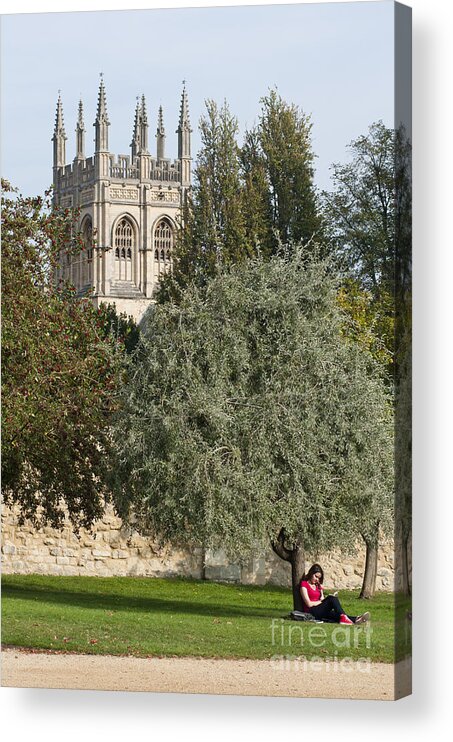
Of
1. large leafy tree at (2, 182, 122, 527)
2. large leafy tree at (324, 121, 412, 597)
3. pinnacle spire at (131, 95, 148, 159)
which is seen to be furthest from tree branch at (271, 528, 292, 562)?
pinnacle spire at (131, 95, 148, 159)

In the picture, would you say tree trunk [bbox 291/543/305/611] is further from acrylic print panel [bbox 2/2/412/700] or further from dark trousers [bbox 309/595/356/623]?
dark trousers [bbox 309/595/356/623]

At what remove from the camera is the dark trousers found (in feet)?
42.4

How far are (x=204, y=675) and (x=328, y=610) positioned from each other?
1218 millimetres

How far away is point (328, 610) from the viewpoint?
42.7 feet

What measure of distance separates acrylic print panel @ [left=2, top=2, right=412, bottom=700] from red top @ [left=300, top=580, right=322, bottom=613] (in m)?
0.01

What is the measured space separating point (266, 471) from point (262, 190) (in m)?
2.62

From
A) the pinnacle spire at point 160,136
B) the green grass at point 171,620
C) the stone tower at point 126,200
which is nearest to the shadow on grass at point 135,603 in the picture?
the green grass at point 171,620

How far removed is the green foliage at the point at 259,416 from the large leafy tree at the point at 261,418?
12 millimetres

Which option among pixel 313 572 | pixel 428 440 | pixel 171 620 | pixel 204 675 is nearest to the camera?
pixel 428 440

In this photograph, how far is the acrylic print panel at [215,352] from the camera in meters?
12.8

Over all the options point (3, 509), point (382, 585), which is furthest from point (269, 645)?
point (3, 509)

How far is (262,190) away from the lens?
1393cm

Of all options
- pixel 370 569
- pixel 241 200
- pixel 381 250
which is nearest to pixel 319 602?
pixel 370 569

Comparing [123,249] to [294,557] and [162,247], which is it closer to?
[162,247]
